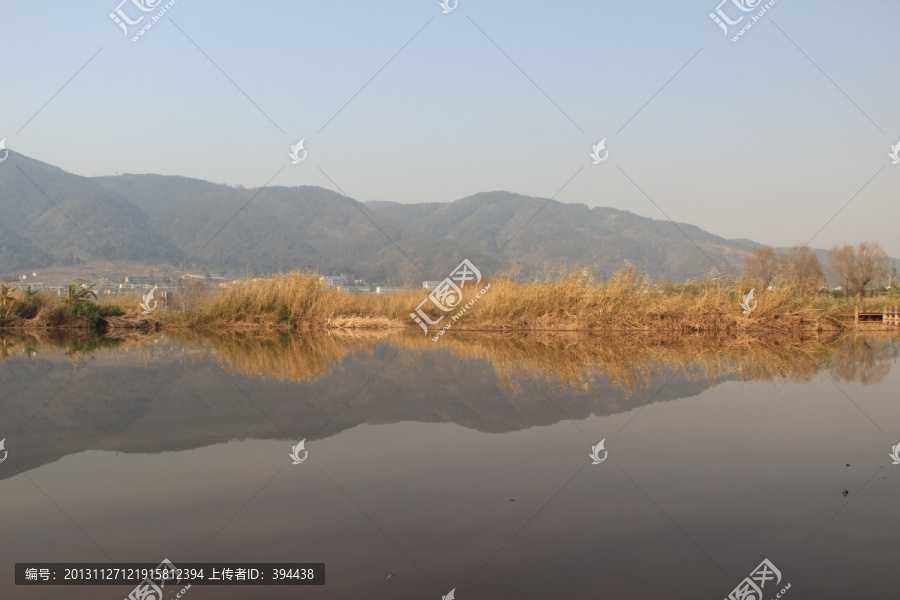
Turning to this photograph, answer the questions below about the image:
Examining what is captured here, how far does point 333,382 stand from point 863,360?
7.25 meters

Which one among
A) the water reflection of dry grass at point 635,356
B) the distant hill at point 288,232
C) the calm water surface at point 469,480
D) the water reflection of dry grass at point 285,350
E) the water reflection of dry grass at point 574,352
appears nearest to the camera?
the calm water surface at point 469,480

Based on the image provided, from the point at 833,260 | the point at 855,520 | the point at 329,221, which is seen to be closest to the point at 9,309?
the point at 855,520

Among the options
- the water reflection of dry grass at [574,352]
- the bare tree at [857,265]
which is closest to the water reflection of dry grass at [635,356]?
the water reflection of dry grass at [574,352]

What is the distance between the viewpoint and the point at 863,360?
10.1 meters

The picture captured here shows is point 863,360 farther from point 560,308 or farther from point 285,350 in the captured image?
point 285,350

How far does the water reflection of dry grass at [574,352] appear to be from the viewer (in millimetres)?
8419

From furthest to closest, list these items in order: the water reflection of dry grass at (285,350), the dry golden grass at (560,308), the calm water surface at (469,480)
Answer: the dry golden grass at (560,308) < the water reflection of dry grass at (285,350) < the calm water surface at (469,480)

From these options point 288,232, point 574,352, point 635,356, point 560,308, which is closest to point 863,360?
point 635,356

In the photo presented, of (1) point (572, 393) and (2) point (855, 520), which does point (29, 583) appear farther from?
(1) point (572, 393)

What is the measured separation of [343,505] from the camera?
11.8 ft

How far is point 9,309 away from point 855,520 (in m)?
18.6

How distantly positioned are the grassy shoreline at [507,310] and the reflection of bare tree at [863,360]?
311cm

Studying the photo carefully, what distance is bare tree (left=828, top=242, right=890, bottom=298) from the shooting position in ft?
139

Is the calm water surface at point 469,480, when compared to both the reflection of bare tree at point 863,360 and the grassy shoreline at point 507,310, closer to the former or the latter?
the reflection of bare tree at point 863,360
